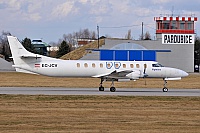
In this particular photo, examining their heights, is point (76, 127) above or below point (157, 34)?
below

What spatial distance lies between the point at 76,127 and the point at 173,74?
2346 cm

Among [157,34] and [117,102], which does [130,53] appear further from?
[117,102]

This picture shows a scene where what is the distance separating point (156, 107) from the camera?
25.1 m

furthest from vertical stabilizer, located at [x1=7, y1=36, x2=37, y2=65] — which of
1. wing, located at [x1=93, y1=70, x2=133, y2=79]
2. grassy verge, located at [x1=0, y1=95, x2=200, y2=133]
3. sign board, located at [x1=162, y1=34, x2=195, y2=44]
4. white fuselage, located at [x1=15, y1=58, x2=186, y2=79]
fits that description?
sign board, located at [x1=162, y1=34, x2=195, y2=44]

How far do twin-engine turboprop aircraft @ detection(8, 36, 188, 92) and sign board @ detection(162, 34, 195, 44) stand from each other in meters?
47.8

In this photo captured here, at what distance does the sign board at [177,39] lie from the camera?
283ft

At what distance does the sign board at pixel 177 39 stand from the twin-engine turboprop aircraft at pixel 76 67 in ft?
157

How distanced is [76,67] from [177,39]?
51321 mm

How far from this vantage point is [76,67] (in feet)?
124

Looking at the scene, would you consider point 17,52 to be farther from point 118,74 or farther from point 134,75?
point 134,75

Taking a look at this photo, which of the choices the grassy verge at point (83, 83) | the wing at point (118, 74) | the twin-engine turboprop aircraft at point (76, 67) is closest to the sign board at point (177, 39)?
the grassy verge at point (83, 83)

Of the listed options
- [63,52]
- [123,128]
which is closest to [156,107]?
[123,128]

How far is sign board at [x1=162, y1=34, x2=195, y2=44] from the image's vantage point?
3398 inches

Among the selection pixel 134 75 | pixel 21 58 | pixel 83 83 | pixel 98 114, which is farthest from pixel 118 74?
pixel 98 114
